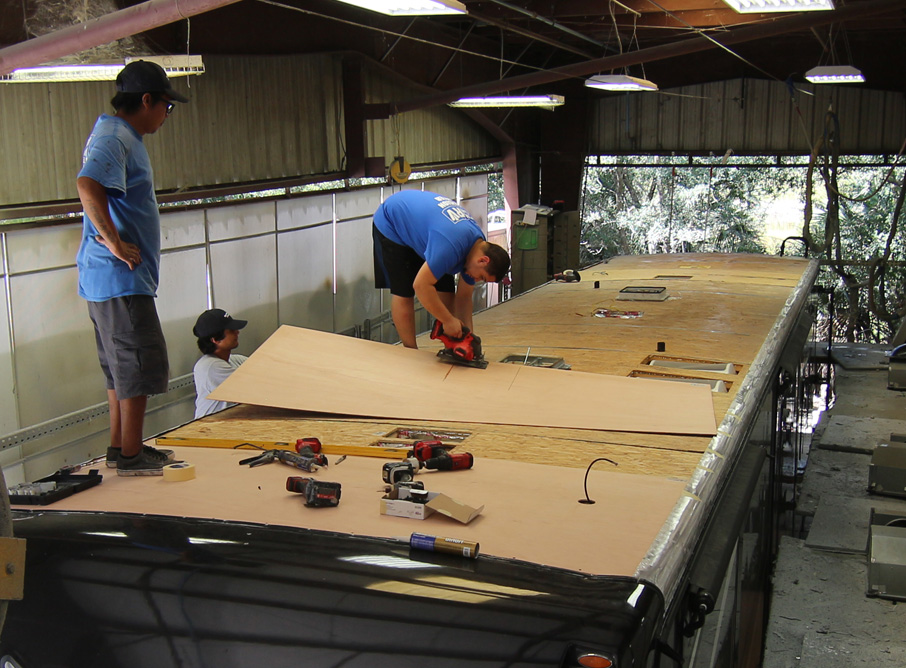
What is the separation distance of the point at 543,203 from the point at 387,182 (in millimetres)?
4787

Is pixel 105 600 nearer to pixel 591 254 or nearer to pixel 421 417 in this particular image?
pixel 421 417

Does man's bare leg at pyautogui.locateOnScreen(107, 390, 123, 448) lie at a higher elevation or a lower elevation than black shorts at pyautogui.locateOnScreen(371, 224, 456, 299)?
lower

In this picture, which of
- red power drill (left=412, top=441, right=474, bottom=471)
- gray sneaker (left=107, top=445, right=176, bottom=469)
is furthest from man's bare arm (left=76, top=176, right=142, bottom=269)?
red power drill (left=412, top=441, right=474, bottom=471)

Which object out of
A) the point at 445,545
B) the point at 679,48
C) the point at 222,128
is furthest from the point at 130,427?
the point at 679,48

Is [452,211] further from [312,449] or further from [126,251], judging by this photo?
[126,251]

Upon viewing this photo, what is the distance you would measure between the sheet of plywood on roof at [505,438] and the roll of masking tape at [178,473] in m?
0.47

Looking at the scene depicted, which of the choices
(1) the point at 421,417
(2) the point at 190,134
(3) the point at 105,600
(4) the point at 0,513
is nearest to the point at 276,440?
(1) the point at 421,417

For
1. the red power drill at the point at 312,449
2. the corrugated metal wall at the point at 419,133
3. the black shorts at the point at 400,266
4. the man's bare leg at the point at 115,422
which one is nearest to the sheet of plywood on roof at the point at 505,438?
the red power drill at the point at 312,449

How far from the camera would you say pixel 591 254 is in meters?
15.6


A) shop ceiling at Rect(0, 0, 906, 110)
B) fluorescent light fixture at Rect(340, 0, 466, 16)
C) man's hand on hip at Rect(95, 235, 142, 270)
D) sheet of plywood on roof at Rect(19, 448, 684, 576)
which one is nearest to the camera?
sheet of plywood on roof at Rect(19, 448, 684, 576)

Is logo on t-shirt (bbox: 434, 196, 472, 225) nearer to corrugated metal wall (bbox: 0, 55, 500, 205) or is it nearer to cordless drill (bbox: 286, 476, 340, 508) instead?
cordless drill (bbox: 286, 476, 340, 508)

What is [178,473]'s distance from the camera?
2.43m

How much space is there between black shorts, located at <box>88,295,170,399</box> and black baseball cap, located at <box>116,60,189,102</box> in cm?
57

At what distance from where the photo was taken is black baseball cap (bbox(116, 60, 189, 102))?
7.98 feet
